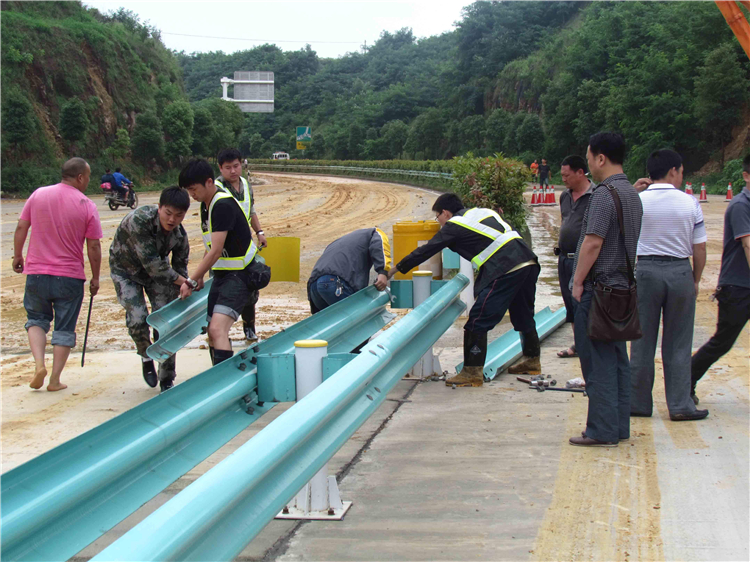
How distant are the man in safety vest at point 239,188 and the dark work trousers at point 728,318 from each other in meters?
3.93

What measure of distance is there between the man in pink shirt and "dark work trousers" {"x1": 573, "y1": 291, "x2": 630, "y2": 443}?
401cm

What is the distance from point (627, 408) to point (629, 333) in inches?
21.4

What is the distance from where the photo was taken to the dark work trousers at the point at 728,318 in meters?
5.75

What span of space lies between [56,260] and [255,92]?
150 feet

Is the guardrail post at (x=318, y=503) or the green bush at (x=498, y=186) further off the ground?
the green bush at (x=498, y=186)

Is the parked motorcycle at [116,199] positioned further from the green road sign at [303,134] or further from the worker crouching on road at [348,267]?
the green road sign at [303,134]

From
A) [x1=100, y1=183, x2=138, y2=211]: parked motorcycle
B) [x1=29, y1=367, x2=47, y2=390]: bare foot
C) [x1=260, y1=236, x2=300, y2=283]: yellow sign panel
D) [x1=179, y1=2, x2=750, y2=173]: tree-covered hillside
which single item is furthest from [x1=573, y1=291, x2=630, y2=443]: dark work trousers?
[x1=179, y1=2, x2=750, y2=173]: tree-covered hillside

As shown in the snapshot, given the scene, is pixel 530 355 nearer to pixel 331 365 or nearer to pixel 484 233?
pixel 484 233

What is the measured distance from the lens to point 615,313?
4828 mm

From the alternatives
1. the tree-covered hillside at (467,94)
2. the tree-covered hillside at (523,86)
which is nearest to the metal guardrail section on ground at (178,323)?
the tree-covered hillside at (467,94)

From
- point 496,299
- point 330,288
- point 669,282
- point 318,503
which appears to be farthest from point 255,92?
point 318,503

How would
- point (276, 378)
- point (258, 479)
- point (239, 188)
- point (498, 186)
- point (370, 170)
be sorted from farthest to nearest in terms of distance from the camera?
A: 1. point (370, 170)
2. point (498, 186)
3. point (239, 188)
4. point (276, 378)
5. point (258, 479)

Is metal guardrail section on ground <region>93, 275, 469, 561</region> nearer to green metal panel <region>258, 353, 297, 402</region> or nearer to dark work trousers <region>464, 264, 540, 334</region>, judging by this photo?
green metal panel <region>258, 353, 297, 402</region>

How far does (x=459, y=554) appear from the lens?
11.2 ft
